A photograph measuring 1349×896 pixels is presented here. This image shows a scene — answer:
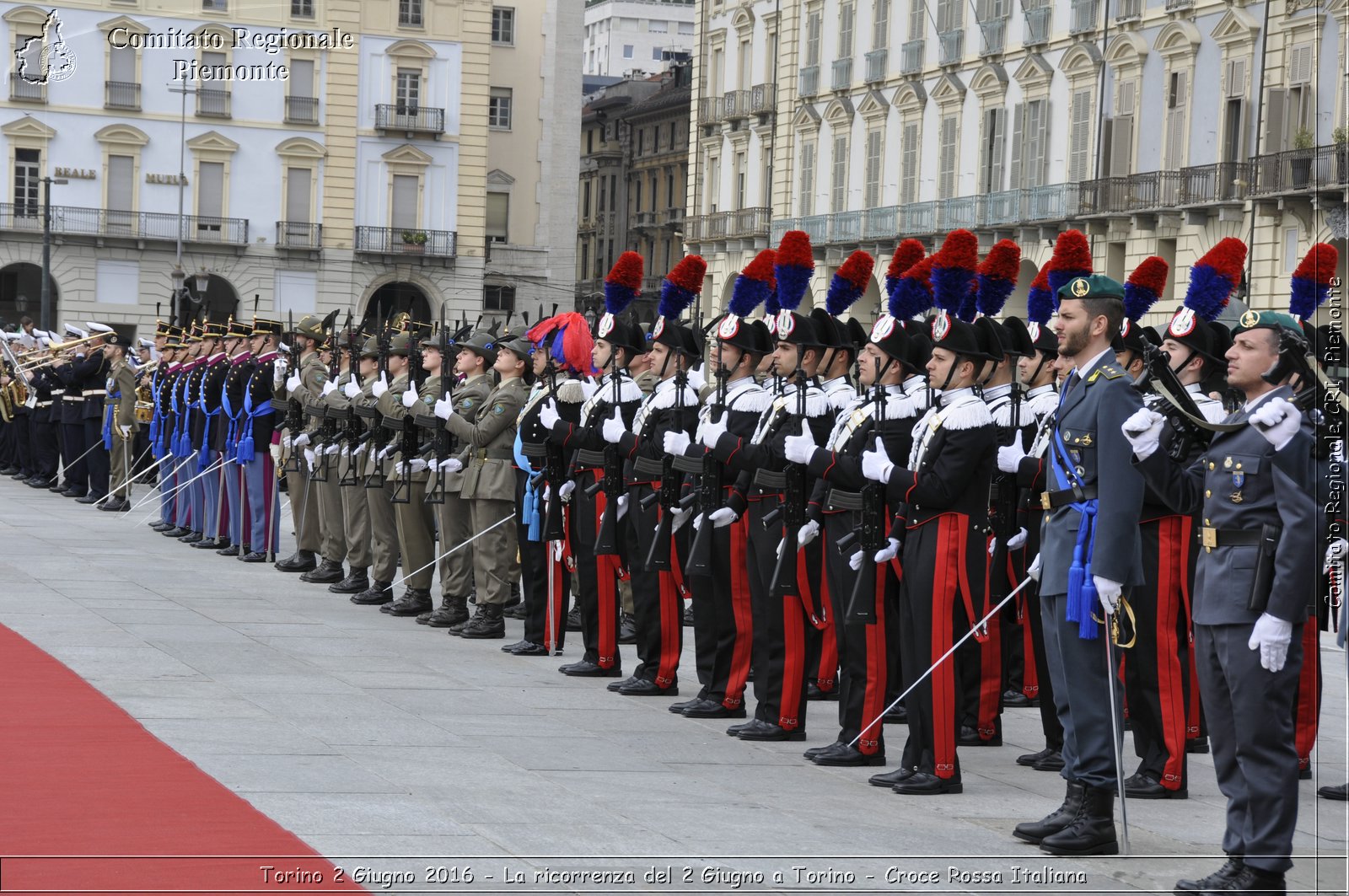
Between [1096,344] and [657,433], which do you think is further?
[657,433]

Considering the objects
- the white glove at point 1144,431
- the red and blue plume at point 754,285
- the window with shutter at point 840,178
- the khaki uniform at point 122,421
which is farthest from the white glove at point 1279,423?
the window with shutter at point 840,178

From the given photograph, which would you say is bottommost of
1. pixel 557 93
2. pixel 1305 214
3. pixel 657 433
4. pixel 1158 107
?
pixel 657 433

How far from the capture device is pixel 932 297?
9.05 metres

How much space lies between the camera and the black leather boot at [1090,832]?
6957 mm

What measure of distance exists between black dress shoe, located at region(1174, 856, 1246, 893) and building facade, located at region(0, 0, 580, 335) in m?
50.5

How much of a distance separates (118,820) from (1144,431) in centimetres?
378

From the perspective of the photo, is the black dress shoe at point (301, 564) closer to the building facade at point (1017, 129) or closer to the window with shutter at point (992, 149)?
the building facade at point (1017, 129)

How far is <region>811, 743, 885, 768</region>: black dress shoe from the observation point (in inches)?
336

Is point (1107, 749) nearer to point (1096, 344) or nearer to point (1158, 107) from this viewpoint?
point (1096, 344)

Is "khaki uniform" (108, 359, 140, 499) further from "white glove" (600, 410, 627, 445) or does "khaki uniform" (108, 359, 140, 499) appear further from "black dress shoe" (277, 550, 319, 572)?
Result: "white glove" (600, 410, 627, 445)

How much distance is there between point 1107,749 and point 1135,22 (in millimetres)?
27563

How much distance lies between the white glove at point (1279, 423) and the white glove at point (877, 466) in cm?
192

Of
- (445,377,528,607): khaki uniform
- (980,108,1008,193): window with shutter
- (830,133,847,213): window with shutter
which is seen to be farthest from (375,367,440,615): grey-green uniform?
(830,133,847,213): window with shutter

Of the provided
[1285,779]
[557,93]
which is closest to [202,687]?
[1285,779]
